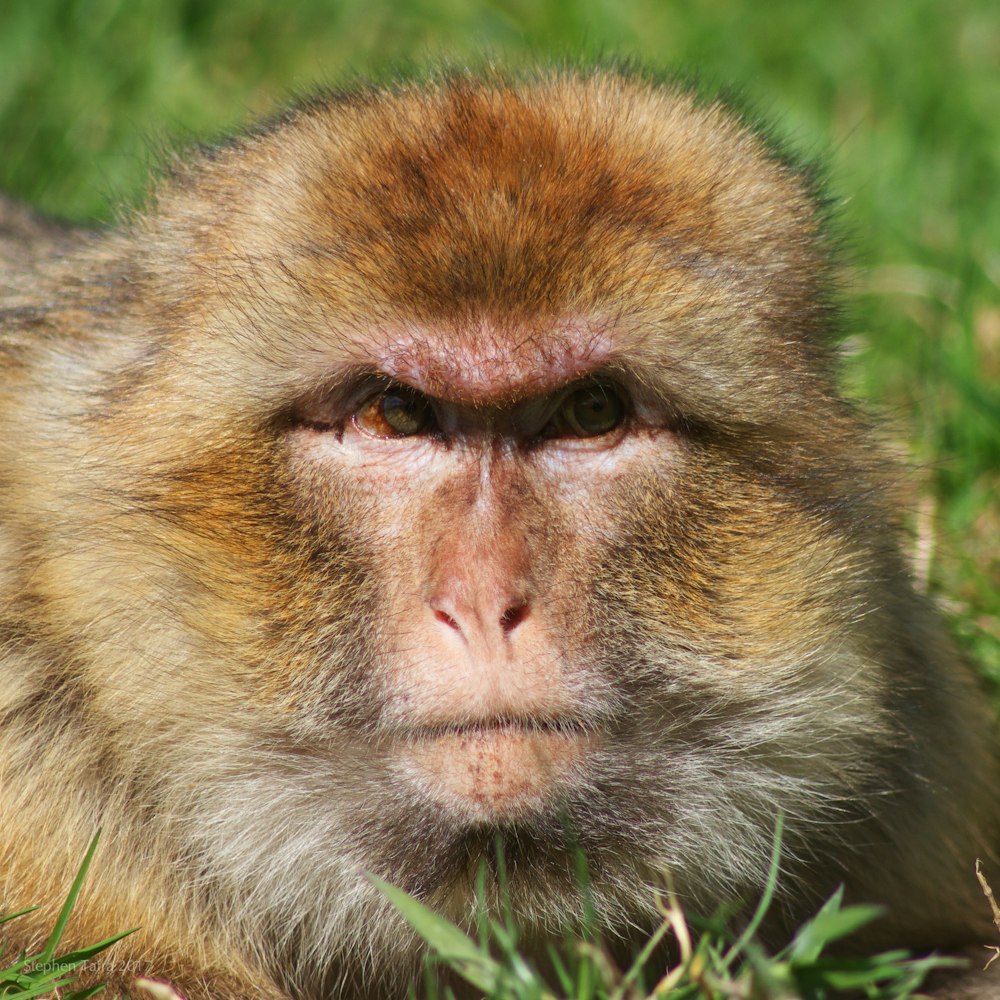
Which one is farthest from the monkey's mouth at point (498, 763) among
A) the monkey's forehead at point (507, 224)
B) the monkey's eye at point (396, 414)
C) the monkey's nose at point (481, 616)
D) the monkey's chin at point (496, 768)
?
the monkey's forehead at point (507, 224)

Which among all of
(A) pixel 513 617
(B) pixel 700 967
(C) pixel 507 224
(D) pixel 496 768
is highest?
(C) pixel 507 224

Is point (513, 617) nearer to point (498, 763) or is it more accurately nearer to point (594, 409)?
point (498, 763)

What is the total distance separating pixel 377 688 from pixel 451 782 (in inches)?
7.3

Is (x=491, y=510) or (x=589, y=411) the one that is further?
(x=589, y=411)

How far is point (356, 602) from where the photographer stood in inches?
96.9

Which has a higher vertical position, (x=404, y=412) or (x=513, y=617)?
(x=404, y=412)

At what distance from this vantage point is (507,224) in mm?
2512

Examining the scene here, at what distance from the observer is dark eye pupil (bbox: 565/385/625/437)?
8.59 ft

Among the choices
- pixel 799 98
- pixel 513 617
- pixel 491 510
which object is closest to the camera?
pixel 513 617

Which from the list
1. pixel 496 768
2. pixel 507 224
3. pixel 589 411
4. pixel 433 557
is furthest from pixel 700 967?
pixel 507 224

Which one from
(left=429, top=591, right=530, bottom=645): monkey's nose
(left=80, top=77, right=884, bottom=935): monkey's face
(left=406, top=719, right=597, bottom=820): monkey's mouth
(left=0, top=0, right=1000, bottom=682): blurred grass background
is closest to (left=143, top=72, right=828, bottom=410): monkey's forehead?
(left=80, top=77, right=884, bottom=935): monkey's face

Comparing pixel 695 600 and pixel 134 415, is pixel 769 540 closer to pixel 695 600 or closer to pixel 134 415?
pixel 695 600

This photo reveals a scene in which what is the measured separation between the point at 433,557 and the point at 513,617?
16 cm

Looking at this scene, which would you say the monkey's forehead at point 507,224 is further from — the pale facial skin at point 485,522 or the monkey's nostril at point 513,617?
the monkey's nostril at point 513,617
